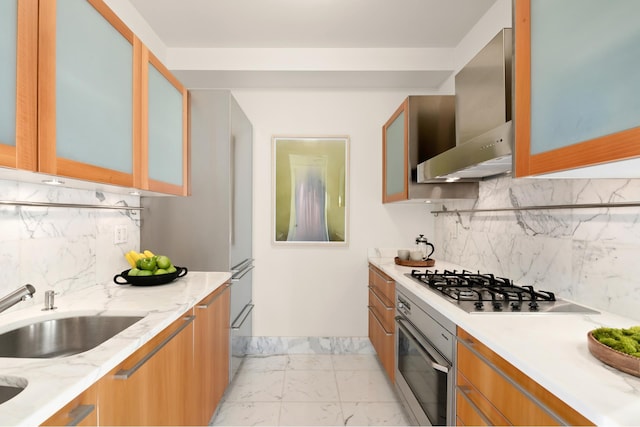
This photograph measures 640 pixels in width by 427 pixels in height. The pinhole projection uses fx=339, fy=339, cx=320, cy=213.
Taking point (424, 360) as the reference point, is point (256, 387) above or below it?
below

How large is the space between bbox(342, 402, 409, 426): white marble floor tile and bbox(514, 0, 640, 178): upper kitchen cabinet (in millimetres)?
1798

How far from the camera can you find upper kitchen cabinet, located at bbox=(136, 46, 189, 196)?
5.60 ft

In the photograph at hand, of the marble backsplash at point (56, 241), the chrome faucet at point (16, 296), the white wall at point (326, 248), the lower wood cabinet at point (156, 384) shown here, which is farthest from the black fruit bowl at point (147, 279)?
the white wall at point (326, 248)

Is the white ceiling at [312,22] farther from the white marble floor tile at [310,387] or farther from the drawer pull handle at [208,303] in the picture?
the white marble floor tile at [310,387]

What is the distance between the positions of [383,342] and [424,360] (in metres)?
0.95

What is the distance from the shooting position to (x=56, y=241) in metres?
1.65

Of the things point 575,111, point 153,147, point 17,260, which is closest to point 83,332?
point 17,260

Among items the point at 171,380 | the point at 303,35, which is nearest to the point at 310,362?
the point at 171,380

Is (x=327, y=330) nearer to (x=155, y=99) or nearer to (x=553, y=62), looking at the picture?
(x=155, y=99)

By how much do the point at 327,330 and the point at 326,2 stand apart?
279 cm

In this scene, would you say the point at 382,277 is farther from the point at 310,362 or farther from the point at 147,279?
the point at 147,279

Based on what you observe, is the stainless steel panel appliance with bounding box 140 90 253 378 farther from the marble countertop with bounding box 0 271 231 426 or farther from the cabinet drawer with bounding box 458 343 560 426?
the cabinet drawer with bounding box 458 343 560 426

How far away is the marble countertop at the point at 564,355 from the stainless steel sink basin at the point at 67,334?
1341mm

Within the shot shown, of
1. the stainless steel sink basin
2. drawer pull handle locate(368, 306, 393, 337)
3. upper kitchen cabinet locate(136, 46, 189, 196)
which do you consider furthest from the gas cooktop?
upper kitchen cabinet locate(136, 46, 189, 196)
